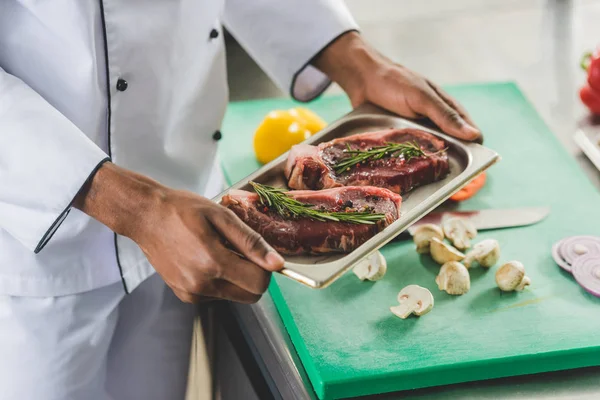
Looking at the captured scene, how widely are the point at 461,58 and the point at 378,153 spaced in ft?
3.30

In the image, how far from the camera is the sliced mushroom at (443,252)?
148cm

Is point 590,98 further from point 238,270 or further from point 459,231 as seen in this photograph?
point 238,270

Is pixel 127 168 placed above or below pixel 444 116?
below

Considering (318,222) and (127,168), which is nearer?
(318,222)

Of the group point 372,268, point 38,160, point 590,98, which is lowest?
point 372,268

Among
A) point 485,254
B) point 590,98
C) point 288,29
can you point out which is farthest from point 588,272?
point 288,29

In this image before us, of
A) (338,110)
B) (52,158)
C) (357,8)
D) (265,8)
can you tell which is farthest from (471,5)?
(52,158)

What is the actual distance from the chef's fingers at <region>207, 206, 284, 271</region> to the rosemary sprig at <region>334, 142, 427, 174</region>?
34 cm

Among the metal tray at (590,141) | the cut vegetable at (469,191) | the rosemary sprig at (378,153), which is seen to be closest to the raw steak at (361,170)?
the rosemary sprig at (378,153)

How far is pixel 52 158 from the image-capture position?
1.26 m

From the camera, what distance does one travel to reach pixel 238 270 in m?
1.13

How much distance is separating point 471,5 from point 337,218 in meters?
1.66

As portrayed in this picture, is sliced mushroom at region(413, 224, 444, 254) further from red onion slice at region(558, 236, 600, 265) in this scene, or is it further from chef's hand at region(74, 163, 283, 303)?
chef's hand at region(74, 163, 283, 303)

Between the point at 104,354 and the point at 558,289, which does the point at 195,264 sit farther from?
the point at 558,289
